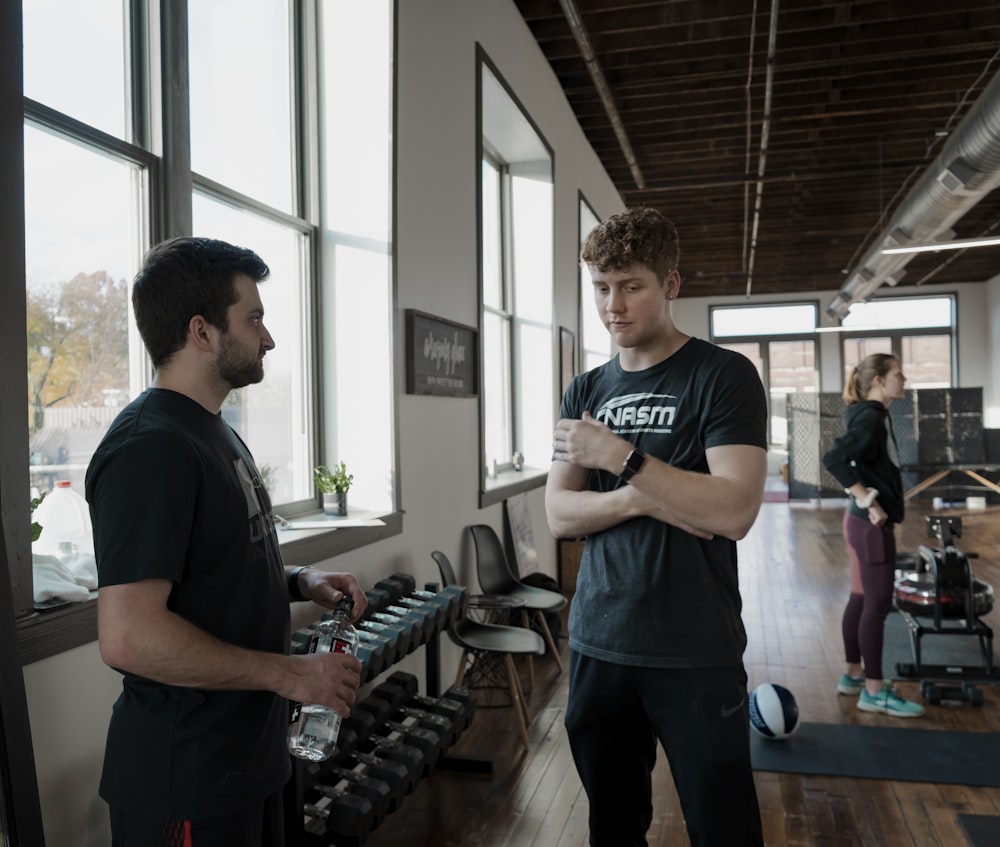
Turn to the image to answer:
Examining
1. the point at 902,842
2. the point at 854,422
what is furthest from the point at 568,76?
the point at 902,842

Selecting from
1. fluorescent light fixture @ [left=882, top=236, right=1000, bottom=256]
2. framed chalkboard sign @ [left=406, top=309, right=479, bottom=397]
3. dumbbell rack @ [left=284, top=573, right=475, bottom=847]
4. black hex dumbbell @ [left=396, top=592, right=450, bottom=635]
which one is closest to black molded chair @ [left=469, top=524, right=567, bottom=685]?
framed chalkboard sign @ [left=406, top=309, right=479, bottom=397]

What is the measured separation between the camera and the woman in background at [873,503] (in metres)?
3.94

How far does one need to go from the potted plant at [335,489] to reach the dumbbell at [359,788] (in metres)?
1.15

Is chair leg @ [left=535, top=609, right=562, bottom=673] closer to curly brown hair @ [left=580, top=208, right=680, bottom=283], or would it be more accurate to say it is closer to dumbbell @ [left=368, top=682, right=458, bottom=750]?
dumbbell @ [left=368, top=682, right=458, bottom=750]

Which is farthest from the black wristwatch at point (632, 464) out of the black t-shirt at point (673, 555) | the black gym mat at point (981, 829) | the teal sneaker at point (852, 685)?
the teal sneaker at point (852, 685)

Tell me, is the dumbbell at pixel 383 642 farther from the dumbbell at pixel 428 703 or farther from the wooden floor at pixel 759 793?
the wooden floor at pixel 759 793

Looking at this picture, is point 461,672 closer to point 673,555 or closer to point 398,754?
point 398,754

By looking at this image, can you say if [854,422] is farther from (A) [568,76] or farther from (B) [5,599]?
(A) [568,76]

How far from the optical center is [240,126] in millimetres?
3180

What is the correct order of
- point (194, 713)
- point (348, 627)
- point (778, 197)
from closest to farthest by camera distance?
point (194, 713), point (348, 627), point (778, 197)

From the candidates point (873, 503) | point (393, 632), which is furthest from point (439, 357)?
point (873, 503)

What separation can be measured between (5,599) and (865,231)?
43.7ft

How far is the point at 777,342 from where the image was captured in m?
17.2

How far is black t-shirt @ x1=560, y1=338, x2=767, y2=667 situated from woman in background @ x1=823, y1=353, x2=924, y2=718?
2.42m
